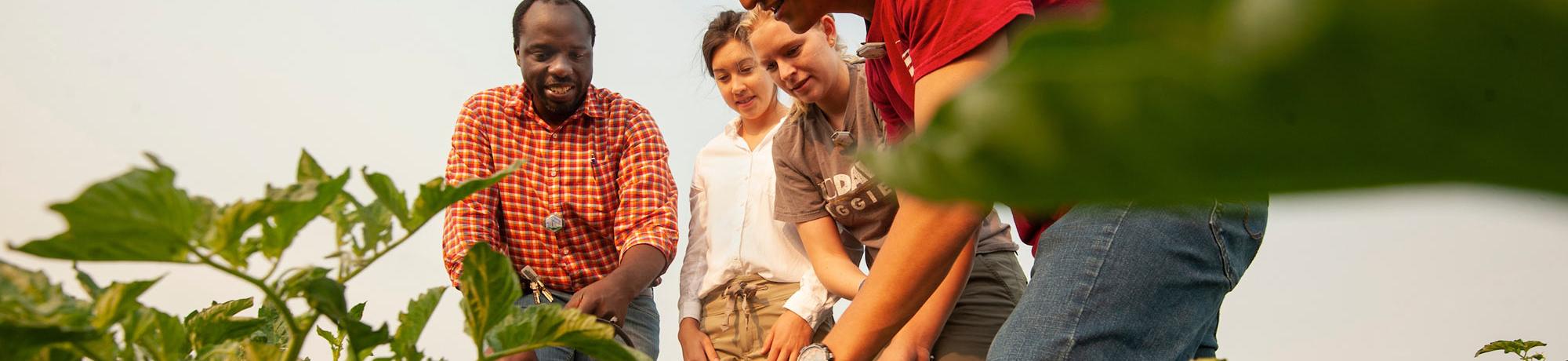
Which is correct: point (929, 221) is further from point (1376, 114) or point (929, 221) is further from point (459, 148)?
point (459, 148)

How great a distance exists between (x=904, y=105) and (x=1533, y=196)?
1.42 m

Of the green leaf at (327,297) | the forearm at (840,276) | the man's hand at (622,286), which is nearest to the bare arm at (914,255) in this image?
the green leaf at (327,297)

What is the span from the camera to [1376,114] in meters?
0.11

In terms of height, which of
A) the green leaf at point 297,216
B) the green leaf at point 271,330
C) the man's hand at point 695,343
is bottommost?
the man's hand at point 695,343

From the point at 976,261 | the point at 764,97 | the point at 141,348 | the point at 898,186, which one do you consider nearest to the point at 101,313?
the point at 141,348

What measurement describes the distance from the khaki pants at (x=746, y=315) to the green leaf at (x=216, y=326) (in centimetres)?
180

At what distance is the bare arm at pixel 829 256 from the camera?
6.93ft

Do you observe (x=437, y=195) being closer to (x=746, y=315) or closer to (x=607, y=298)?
(x=607, y=298)

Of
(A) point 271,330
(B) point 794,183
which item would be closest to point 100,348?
(A) point 271,330

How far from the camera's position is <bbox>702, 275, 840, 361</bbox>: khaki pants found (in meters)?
2.53

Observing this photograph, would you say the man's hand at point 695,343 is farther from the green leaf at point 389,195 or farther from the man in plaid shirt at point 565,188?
the green leaf at point 389,195

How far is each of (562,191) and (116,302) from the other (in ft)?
6.77

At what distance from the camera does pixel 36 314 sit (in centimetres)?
47

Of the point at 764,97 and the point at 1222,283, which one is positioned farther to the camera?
the point at 764,97
